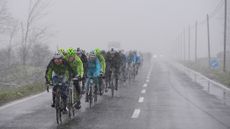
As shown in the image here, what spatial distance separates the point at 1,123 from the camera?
1166 cm

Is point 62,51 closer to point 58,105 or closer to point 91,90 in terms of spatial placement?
point 58,105

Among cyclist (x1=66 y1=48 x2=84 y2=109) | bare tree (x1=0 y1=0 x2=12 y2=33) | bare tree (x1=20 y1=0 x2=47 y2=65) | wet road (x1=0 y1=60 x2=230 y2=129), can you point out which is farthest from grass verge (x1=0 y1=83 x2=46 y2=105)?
bare tree (x1=20 y1=0 x2=47 y2=65)

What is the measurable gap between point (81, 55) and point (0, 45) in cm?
2796

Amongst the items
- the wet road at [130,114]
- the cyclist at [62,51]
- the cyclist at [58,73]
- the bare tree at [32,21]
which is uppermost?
the bare tree at [32,21]

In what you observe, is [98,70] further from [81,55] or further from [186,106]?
[186,106]

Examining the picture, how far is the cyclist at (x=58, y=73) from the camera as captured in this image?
40.4ft

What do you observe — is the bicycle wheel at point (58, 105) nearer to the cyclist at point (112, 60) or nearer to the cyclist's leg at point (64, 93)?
the cyclist's leg at point (64, 93)

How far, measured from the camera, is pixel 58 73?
12.5 metres

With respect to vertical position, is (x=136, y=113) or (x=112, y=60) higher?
(x=112, y=60)

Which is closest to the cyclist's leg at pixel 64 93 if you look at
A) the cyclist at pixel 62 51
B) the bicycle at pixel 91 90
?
the cyclist at pixel 62 51

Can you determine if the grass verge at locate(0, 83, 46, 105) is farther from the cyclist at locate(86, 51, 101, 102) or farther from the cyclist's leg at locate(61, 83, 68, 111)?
the cyclist's leg at locate(61, 83, 68, 111)

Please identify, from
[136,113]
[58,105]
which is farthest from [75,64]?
[136,113]

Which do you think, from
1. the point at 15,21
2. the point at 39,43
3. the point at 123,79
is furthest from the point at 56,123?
the point at 39,43

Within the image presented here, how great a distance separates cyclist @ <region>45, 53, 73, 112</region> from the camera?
40.4 ft
